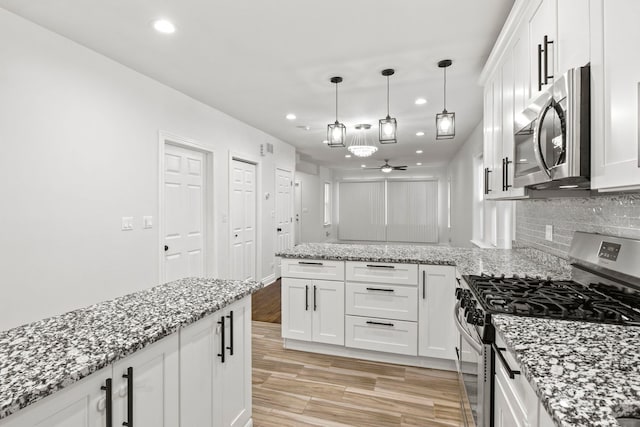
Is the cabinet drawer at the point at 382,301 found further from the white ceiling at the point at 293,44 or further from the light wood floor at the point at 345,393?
the white ceiling at the point at 293,44

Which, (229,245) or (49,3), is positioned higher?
(49,3)

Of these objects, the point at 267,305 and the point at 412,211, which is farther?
the point at 412,211

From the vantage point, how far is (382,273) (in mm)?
2848

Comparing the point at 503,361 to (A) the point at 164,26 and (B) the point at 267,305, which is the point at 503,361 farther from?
→ (B) the point at 267,305

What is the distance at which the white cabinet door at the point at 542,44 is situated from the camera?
152cm

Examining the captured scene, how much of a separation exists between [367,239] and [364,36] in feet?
29.6

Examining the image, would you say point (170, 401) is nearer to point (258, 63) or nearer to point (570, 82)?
point (570, 82)

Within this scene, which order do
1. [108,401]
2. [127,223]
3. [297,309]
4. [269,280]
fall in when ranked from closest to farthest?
[108,401], [127,223], [297,309], [269,280]

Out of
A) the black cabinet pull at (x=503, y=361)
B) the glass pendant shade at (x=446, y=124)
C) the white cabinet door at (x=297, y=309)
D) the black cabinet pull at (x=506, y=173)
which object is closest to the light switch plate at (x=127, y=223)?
the white cabinet door at (x=297, y=309)

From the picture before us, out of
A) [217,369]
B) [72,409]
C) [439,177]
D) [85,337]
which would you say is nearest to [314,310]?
[217,369]

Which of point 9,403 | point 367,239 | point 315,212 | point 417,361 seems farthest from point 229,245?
point 367,239

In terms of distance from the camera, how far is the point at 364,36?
2424 mm

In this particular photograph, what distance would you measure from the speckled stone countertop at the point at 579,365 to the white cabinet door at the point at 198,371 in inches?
46.8

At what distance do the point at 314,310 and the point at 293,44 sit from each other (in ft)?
7.26
